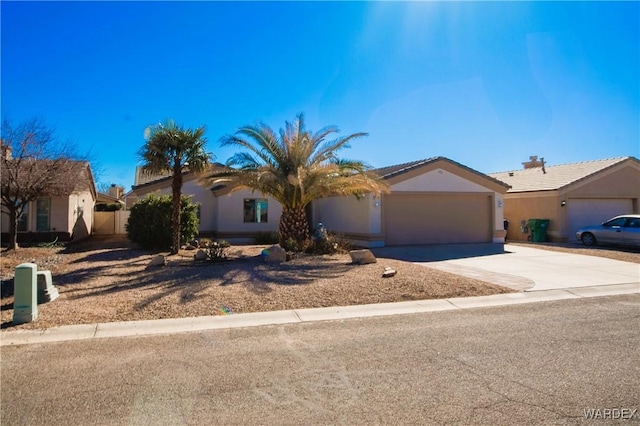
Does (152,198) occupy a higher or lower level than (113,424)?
higher

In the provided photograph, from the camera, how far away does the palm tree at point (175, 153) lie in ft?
45.1

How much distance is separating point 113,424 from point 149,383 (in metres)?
0.76

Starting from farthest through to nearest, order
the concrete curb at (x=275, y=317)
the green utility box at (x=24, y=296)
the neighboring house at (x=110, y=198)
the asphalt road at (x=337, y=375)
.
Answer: the neighboring house at (x=110, y=198), the green utility box at (x=24, y=296), the concrete curb at (x=275, y=317), the asphalt road at (x=337, y=375)

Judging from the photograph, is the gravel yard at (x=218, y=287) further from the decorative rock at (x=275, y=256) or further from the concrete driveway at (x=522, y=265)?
the concrete driveway at (x=522, y=265)

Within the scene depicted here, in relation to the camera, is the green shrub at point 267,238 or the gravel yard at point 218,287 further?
the green shrub at point 267,238

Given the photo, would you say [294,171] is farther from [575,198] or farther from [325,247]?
[575,198]

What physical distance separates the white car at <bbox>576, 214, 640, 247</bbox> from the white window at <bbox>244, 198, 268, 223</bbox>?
1530 centimetres

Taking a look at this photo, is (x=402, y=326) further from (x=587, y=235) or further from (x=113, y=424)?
(x=587, y=235)

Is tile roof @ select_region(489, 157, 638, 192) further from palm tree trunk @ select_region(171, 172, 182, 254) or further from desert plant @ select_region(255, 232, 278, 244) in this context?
palm tree trunk @ select_region(171, 172, 182, 254)

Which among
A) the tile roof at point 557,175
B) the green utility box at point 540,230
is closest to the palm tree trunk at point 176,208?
the green utility box at point 540,230

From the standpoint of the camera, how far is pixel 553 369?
4.59m

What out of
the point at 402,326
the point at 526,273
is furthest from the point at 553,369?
the point at 526,273

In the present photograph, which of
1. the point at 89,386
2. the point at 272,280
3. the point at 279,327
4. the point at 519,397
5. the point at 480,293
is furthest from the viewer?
the point at 272,280

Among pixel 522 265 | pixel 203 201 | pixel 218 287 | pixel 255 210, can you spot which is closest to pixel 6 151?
pixel 203 201
